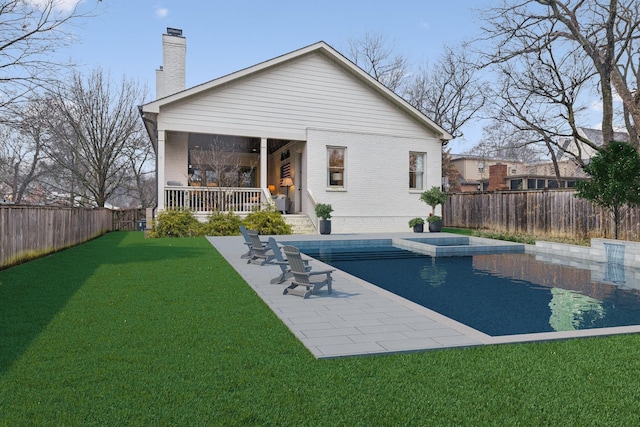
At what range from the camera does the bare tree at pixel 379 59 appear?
126ft

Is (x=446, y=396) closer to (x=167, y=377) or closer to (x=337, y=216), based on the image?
(x=167, y=377)

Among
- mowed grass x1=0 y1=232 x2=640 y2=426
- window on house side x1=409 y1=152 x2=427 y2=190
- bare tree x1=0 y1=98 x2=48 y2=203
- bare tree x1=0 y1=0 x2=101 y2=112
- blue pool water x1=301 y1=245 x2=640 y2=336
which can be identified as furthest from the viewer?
bare tree x1=0 y1=98 x2=48 y2=203

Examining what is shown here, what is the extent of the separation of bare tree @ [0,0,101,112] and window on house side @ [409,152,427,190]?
→ 15505mm

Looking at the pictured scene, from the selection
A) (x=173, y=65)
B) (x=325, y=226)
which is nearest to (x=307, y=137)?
(x=325, y=226)

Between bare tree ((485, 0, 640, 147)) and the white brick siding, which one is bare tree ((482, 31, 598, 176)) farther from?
the white brick siding

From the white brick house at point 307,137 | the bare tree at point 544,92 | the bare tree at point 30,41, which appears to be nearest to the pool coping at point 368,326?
the bare tree at point 30,41

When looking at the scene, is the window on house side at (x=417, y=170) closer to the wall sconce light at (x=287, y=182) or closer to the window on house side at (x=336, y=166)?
the window on house side at (x=336, y=166)

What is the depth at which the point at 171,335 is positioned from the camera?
4.61 metres

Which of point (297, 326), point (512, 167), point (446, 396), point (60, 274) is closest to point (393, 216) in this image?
point (60, 274)

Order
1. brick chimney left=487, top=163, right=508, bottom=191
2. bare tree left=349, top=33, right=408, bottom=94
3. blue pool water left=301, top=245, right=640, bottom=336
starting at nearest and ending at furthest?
1. blue pool water left=301, top=245, right=640, bottom=336
2. brick chimney left=487, top=163, right=508, bottom=191
3. bare tree left=349, top=33, right=408, bottom=94

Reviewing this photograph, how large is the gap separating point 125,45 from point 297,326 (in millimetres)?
15078

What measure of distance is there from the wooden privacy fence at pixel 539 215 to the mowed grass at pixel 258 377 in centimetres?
1296

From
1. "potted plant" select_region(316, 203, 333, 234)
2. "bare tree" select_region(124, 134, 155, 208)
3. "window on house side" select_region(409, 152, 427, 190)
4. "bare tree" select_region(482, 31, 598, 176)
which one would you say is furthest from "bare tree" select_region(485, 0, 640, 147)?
"bare tree" select_region(124, 134, 155, 208)

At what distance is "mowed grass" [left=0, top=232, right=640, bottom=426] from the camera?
9.62 feet
